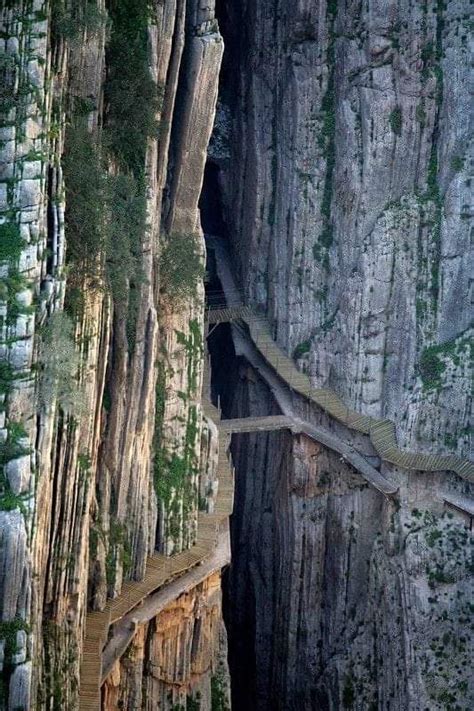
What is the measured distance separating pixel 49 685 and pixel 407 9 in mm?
29797

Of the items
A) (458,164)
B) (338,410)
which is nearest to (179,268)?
(338,410)

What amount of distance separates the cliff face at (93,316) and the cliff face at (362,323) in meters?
8.68

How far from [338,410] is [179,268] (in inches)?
457

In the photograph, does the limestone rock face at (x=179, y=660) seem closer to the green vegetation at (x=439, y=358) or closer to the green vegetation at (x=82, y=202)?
the green vegetation at (x=82, y=202)

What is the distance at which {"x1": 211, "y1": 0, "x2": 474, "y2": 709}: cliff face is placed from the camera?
48719mm

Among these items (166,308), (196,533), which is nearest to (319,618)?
(196,533)

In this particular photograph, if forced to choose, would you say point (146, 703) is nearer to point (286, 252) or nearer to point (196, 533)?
point (196, 533)

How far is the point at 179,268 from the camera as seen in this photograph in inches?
1631

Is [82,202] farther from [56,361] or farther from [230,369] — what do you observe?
[230,369]

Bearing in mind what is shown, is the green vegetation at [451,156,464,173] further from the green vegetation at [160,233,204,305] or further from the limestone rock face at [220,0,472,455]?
the green vegetation at [160,233,204,305]

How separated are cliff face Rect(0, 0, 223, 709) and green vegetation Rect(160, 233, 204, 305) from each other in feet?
0.25

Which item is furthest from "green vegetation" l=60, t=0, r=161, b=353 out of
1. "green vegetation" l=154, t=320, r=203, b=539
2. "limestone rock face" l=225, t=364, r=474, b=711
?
"limestone rock face" l=225, t=364, r=474, b=711

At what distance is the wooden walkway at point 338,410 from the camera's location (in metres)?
48.8

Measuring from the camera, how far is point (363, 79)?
165ft
